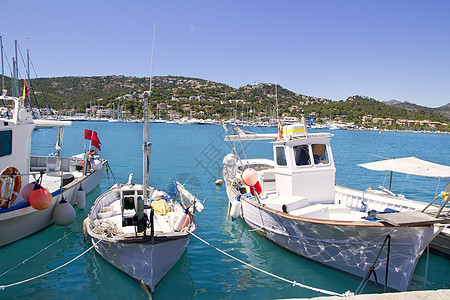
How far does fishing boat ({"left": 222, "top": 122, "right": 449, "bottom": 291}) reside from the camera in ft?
23.0

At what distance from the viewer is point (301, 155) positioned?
10.9m

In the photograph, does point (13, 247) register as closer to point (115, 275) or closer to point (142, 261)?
point (115, 275)

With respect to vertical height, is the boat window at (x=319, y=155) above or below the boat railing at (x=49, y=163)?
above

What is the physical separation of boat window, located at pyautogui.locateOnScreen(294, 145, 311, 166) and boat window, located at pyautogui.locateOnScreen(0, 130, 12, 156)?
985 cm

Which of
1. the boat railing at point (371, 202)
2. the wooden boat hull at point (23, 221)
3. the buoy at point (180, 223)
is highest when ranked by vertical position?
the boat railing at point (371, 202)

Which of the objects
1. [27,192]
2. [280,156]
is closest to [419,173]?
[280,156]

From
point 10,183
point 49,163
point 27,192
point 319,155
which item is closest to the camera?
point 10,183

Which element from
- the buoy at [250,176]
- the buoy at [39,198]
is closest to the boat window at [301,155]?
the buoy at [250,176]

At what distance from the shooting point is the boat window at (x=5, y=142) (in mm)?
9633

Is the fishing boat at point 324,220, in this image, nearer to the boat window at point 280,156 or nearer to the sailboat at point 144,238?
the boat window at point 280,156

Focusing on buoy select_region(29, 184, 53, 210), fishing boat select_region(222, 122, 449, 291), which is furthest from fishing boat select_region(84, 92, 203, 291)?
fishing boat select_region(222, 122, 449, 291)

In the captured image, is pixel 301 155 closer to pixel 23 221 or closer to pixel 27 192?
pixel 27 192

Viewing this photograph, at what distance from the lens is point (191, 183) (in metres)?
20.8

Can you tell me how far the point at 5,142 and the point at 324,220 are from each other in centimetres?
1029
